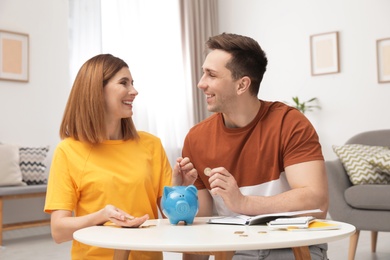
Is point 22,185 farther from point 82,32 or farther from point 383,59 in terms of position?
point 383,59

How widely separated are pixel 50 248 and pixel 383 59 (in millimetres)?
3630

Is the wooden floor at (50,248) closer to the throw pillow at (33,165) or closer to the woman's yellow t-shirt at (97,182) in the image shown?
the throw pillow at (33,165)

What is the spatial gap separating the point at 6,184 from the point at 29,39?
139 cm

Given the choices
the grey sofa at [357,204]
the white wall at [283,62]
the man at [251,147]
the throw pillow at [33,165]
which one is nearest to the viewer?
the man at [251,147]

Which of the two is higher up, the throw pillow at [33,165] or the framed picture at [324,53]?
the framed picture at [324,53]

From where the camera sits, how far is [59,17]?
5.45 metres

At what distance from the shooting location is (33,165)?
494 centimetres

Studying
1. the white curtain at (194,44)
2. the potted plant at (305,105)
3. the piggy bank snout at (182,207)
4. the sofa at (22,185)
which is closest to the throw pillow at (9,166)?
the sofa at (22,185)

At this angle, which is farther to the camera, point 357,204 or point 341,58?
point 341,58

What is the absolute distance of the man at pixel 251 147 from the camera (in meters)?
→ 1.78

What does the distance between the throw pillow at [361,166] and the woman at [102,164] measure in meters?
2.19

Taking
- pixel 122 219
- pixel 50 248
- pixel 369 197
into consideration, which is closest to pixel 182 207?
pixel 122 219

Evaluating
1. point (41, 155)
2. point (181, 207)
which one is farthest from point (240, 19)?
point (181, 207)

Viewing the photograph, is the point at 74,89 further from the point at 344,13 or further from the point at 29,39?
the point at 344,13
